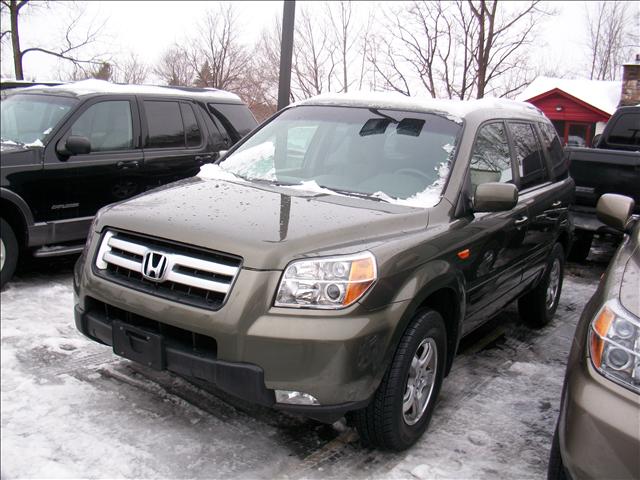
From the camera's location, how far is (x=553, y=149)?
5.25 meters

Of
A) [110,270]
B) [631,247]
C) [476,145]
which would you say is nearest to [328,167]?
[476,145]

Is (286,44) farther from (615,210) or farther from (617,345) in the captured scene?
(617,345)

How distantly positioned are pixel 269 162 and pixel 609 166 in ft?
15.6

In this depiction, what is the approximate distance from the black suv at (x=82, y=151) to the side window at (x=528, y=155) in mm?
3611

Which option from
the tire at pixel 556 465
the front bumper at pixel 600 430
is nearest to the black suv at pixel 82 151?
the tire at pixel 556 465

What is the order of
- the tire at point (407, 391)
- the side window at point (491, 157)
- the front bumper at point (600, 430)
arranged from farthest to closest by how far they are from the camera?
the side window at point (491, 157) → the tire at point (407, 391) → the front bumper at point (600, 430)

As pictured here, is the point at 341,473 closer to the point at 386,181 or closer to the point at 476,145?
the point at 386,181

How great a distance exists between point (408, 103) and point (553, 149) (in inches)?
73.0

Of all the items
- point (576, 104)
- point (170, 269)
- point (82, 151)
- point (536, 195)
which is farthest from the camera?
point (576, 104)

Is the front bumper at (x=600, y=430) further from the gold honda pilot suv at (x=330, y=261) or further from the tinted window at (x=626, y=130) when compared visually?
the tinted window at (x=626, y=130)

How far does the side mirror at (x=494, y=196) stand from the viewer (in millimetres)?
3404

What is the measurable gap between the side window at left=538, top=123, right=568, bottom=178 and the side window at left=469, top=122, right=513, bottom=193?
3.23 feet

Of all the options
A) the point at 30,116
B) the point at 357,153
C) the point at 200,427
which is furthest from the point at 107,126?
the point at 200,427

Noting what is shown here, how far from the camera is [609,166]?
22.9 feet
